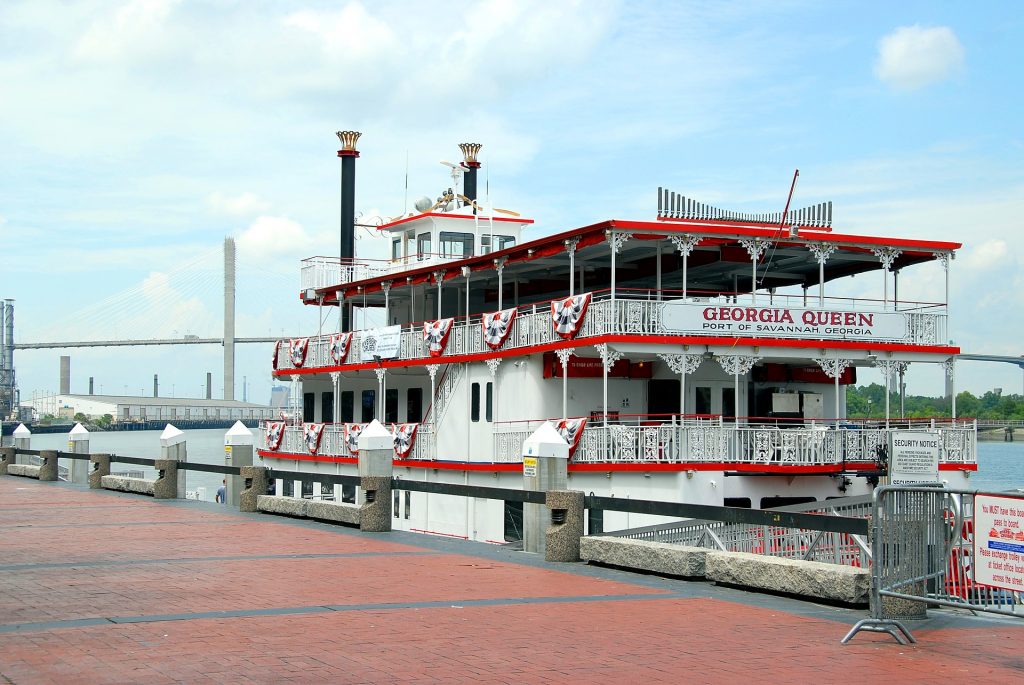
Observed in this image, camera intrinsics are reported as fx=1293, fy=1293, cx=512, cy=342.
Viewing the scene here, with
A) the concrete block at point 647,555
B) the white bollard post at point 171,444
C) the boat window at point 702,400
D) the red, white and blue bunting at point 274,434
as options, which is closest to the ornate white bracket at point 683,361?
the boat window at point 702,400

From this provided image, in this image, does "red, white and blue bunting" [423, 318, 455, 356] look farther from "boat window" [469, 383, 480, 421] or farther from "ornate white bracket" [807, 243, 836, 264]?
"ornate white bracket" [807, 243, 836, 264]

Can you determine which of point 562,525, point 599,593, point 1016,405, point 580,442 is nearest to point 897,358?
point 580,442

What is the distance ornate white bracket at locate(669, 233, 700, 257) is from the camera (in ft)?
81.7

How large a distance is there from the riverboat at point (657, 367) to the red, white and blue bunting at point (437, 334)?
2.3 inches

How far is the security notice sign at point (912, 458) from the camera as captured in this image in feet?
68.0

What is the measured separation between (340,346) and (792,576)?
25.6 m

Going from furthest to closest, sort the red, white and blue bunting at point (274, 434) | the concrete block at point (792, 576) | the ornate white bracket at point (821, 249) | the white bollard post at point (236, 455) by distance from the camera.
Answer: the red, white and blue bunting at point (274, 434) < the ornate white bracket at point (821, 249) < the white bollard post at point (236, 455) < the concrete block at point (792, 576)

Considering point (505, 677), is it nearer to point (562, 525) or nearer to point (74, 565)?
point (562, 525)

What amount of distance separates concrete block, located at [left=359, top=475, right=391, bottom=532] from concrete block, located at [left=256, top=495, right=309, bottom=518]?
2.23m

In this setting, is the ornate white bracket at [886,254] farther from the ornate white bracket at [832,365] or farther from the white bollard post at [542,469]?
the white bollard post at [542,469]

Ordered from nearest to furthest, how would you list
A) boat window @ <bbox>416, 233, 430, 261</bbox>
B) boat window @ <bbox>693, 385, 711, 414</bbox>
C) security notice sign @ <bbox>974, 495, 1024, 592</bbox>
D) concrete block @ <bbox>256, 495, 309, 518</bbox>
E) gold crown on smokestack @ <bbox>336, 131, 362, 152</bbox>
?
security notice sign @ <bbox>974, 495, 1024, 592</bbox> < concrete block @ <bbox>256, 495, 309, 518</bbox> < boat window @ <bbox>693, 385, 711, 414</bbox> < boat window @ <bbox>416, 233, 430, 261</bbox> < gold crown on smokestack @ <bbox>336, 131, 362, 152</bbox>

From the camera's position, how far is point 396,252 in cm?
3950

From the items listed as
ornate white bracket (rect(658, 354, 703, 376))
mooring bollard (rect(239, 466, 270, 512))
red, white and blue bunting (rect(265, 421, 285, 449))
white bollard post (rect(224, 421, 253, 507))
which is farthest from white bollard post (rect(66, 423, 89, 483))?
ornate white bracket (rect(658, 354, 703, 376))

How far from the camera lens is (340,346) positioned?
36062 mm
